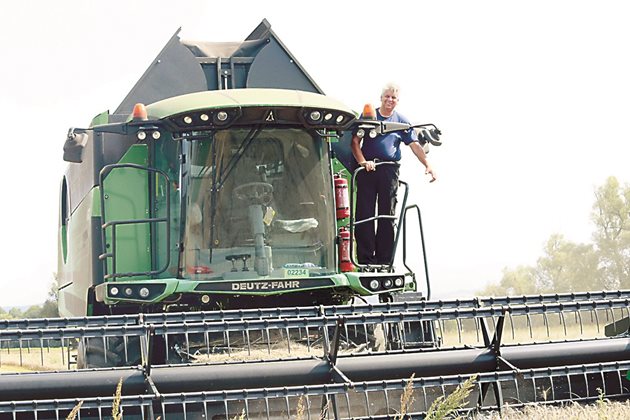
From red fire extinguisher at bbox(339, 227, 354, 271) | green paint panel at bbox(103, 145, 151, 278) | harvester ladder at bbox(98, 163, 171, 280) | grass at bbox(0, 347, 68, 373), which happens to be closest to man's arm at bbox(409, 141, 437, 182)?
red fire extinguisher at bbox(339, 227, 354, 271)

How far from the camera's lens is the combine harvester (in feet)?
15.9

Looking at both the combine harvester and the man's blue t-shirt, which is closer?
the combine harvester

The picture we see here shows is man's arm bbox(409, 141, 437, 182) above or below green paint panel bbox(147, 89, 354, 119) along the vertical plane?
below

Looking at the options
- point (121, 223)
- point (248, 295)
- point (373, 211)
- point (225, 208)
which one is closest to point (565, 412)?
point (248, 295)

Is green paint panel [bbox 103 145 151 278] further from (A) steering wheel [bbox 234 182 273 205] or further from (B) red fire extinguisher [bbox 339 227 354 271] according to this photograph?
(B) red fire extinguisher [bbox 339 227 354 271]

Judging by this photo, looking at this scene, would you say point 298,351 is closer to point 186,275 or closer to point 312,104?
point 186,275

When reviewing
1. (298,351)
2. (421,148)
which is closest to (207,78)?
(421,148)

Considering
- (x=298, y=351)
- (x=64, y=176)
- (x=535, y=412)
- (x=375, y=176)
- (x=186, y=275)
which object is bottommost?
(x=535, y=412)

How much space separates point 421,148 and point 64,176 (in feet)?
12.0

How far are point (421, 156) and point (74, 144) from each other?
2521 millimetres

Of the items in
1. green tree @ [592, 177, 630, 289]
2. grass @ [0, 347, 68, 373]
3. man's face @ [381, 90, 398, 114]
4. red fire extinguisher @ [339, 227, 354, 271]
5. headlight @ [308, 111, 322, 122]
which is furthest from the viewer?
green tree @ [592, 177, 630, 289]

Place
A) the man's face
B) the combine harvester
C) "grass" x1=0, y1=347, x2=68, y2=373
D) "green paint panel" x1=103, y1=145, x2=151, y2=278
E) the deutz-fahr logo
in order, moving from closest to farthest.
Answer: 1. the combine harvester
2. "grass" x1=0, y1=347, x2=68, y2=373
3. the deutz-fahr logo
4. "green paint panel" x1=103, y1=145, x2=151, y2=278
5. the man's face

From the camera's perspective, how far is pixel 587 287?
35906 mm

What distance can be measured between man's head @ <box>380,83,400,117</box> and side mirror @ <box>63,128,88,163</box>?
220 cm
